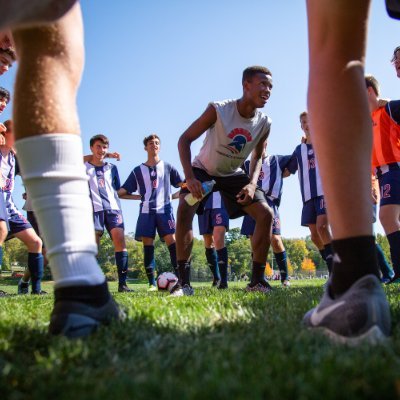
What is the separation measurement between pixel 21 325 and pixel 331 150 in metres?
1.25

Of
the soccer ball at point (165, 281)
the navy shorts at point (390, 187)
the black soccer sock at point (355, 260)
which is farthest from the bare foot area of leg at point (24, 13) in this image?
the soccer ball at point (165, 281)

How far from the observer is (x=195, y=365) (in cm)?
93

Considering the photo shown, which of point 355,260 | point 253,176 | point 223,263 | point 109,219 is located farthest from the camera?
point 109,219

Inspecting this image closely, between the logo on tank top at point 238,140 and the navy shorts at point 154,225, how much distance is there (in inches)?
195

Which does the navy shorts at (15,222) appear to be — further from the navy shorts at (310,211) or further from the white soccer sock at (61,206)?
the white soccer sock at (61,206)

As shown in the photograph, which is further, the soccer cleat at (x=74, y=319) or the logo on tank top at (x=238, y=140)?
the logo on tank top at (x=238, y=140)

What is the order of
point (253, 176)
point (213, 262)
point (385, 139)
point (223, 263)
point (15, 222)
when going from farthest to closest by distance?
point (213, 262) < point (223, 263) < point (15, 222) < point (385, 139) < point (253, 176)

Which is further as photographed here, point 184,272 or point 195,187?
point 184,272

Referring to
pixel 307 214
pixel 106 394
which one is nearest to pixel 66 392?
pixel 106 394

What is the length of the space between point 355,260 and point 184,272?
4.08 meters

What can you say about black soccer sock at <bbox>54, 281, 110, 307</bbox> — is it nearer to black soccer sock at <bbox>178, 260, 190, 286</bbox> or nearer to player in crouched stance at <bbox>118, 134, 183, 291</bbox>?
black soccer sock at <bbox>178, 260, 190, 286</bbox>

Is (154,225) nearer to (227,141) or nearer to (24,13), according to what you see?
(227,141)

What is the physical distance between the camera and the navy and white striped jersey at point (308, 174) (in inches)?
326

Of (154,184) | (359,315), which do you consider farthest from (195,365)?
(154,184)
